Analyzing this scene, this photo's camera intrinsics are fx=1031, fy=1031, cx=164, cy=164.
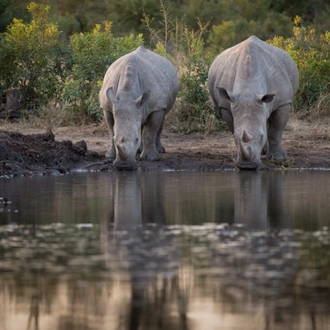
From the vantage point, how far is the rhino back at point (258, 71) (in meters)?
14.1

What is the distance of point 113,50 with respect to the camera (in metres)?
18.7

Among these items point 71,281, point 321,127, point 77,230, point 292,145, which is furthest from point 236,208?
point 321,127

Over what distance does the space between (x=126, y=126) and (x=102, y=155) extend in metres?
1.14

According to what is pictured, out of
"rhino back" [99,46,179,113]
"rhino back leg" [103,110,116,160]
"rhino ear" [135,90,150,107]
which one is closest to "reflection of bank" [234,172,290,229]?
"rhino ear" [135,90,150,107]

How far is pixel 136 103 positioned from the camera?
14.2 meters

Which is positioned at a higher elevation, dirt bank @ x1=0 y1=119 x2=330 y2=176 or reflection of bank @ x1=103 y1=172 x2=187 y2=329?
dirt bank @ x1=0 y1=119 x2=330 y2=176

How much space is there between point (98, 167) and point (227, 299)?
8.46 meters

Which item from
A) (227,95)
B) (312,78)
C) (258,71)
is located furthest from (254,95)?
(312,78)

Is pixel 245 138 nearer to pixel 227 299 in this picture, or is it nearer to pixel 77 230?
pixel 77 230

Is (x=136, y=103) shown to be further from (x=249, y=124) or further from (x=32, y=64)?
(x=32, y=64)

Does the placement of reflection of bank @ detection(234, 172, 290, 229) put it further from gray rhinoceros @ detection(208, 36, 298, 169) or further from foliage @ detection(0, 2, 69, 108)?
foliage @ detection(0, 2, 69, 108)

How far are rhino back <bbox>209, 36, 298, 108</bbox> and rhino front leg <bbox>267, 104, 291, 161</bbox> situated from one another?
0.52 feet

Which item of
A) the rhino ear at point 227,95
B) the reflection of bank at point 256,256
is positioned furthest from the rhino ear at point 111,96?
the reflection of bank at point 256,256

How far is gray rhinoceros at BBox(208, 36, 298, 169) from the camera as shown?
45.0ft
